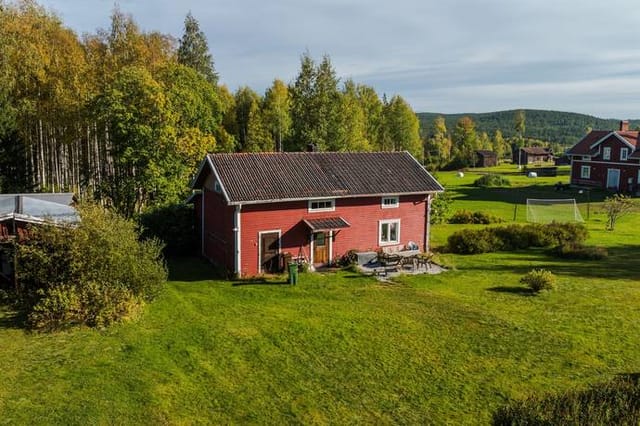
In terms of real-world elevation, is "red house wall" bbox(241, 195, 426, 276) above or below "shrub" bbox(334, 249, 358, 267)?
above

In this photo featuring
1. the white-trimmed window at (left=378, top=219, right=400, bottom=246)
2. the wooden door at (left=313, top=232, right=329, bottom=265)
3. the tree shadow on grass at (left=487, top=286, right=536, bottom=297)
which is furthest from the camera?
the white-trimmed window at (left=378, top=219, right=400, bottom=246)

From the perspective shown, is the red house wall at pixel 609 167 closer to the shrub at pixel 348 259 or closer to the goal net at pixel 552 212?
the goal net at pixel 552 212

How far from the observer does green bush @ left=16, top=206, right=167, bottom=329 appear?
16.2m

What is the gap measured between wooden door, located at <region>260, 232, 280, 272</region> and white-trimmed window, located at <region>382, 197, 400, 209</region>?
229 inches

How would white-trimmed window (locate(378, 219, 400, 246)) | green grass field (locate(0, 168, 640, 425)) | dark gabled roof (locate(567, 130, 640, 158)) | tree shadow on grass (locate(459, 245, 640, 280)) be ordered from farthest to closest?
dark gabled roof (locate(567, 130, 640, 158)) < white-trimmed window (locate(378, 219, 400, 246)) < tree shadow on grass (locate(459, 245, 640, 280)) < green grass field (locate(0, 168, 640, 425))

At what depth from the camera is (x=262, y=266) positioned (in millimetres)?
22641

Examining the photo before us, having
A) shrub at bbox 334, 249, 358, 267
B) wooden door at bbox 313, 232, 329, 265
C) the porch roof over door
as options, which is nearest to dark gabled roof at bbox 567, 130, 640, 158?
shrub at bbox 334, 249, 358, 267

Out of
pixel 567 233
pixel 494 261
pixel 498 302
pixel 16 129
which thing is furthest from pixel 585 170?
pixel 16 129

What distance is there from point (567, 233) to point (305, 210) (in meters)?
A: 16.6

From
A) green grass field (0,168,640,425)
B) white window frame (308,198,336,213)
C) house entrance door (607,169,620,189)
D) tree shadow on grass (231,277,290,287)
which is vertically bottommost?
green grass field (0,168,640,425)

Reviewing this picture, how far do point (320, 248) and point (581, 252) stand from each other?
14.5 metres

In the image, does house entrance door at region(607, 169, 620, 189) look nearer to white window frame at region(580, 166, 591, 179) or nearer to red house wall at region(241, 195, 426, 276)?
white window frame at region(580, 166, 591, 179)

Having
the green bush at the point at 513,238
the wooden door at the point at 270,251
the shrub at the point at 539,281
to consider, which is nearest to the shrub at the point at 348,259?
the wooden door at the point at 270,251

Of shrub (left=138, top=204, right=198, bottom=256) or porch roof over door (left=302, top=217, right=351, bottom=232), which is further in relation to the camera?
shrub (left=138, top=204, right=198, bottom=256)
